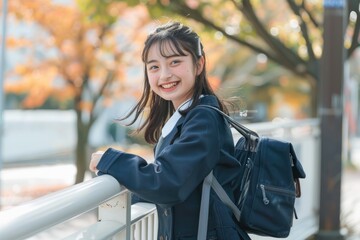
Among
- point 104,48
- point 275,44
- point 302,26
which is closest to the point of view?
point 275,44

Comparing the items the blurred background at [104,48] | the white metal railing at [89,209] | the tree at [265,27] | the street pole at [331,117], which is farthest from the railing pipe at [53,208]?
the tree at [265,27]

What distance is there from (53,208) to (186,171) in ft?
1.39

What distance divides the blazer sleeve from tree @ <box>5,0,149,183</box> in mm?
9722

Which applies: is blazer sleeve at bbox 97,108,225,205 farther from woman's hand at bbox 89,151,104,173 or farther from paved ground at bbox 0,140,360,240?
paved ground at bbox 0,140,360,240

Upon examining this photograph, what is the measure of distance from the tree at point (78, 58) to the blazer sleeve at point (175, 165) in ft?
31.9

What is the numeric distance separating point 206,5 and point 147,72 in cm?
610

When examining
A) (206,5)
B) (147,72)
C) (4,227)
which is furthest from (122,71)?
(4,227)

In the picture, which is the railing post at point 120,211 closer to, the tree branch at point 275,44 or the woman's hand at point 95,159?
the woman's hand at point 95,159

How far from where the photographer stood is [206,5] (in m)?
8.07

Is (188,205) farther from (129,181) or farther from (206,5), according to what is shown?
(206,5)

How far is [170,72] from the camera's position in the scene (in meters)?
2.03

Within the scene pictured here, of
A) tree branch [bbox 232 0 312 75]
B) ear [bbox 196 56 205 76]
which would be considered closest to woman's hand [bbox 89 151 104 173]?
ear [bbox 196 56 205 76]

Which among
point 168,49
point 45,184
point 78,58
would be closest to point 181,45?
point 168,49

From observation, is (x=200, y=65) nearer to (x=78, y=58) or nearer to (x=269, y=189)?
(x=269, y=189)
